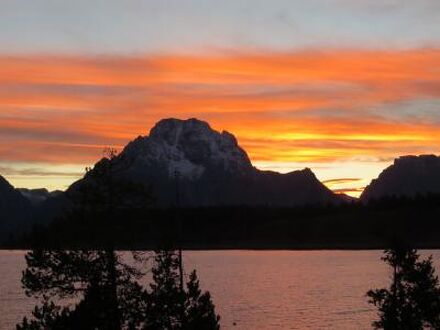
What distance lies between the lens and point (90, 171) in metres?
34.2

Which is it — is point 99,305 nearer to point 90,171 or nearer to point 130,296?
point 130,296

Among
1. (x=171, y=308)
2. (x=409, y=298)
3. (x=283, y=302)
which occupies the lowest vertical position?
(x=283, y=302)

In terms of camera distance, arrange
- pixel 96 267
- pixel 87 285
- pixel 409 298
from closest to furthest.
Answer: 1. pixel 96 267
2. pixel 87 285
3. pixel 409 298

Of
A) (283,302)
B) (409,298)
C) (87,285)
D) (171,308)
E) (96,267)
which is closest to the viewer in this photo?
(96,267)

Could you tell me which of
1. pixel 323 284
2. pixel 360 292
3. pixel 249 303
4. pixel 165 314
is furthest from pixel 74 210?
pixel 323 284

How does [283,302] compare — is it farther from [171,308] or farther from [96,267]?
[96,267]

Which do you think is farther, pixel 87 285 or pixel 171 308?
pixel 171 308

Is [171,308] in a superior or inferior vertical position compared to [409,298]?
superior

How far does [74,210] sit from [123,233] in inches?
98.2

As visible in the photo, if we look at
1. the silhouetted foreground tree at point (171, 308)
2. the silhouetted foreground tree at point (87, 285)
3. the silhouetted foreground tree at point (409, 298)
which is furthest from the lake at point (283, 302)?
the silhouetted foreground tree at point (87, 285)

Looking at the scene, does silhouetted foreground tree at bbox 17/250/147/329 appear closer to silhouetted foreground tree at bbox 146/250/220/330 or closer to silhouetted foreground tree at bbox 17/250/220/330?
silhouetted foreground tree at bbox 17/250/220/330

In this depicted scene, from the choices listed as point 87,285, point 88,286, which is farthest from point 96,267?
point 87,285

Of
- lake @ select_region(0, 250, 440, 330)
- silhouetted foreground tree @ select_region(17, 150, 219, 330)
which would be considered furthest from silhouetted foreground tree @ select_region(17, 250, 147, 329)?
lake @ select_region(0, 250, 440, 330)

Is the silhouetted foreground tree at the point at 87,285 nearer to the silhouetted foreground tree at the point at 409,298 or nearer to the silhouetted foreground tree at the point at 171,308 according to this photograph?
the silhouetted foreground tree at the point at 171,308
